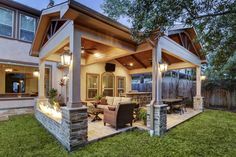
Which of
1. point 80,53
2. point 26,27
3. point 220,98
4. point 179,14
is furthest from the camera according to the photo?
point 220,98

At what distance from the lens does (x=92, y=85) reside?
11.4 metres

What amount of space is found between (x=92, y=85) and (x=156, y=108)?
6.71 metres

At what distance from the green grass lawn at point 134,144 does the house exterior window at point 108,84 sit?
250 inches

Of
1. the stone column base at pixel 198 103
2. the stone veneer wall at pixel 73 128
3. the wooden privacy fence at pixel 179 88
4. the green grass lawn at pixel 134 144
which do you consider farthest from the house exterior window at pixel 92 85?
the stone column base at pixel 198 103

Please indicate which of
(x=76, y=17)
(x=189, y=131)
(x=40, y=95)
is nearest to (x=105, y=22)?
(x=76, y=17)

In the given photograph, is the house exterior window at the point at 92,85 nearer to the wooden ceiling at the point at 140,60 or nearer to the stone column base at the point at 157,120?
the wooden ceiling at the point at 140,60

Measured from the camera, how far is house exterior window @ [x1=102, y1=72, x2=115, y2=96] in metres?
12.1

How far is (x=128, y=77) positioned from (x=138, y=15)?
34.9ft

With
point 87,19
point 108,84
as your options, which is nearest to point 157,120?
point 87,19

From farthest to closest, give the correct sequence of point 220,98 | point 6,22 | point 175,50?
point 220,98 → point 6,22 → point 175,50

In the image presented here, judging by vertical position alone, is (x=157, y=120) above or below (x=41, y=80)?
below

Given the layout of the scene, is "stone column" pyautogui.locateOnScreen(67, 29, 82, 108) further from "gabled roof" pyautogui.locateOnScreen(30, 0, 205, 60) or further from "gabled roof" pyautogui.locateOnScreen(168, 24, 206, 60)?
"gabled roof" pyautogui.locateOnScreen(168, 24, 206, 60)

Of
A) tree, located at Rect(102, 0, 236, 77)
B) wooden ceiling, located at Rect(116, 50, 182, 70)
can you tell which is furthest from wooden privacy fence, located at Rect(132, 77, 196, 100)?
tree, located at Rect(102, 0, 236, 77)

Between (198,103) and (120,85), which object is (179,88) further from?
(120,85)
